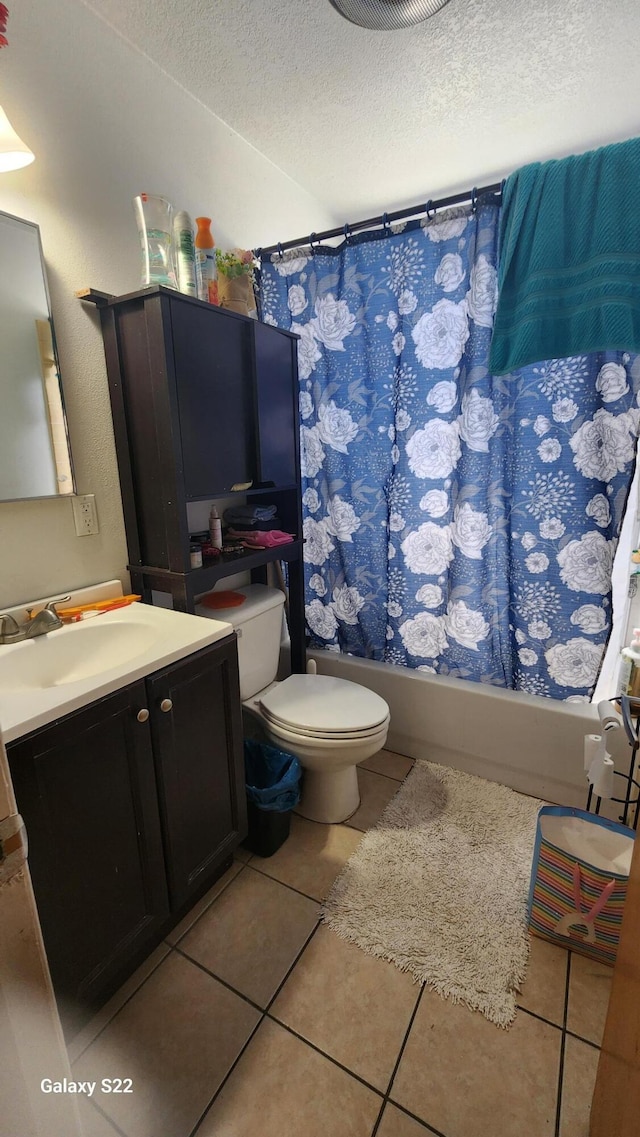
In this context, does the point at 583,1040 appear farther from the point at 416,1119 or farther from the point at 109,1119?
the point at 109,1119

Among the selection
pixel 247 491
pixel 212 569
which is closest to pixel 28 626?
pixel 212 569

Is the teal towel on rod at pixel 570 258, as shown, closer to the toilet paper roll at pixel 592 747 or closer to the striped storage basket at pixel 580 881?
the toilet paper roll at pixel 592 747

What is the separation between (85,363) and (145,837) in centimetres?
131

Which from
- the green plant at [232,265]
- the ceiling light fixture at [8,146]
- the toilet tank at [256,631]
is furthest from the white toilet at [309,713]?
the ceiling light fixture at [8,146]

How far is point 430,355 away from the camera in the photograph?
1747 millimetres

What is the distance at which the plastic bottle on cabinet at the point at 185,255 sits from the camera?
4.65 ft

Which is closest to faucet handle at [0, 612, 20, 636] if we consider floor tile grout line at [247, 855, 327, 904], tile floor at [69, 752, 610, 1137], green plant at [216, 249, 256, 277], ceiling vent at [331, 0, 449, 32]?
tile floor at [69, 752, 610, 1137]

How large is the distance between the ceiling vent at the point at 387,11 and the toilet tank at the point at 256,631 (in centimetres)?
167

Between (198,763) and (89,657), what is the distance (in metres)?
0.42

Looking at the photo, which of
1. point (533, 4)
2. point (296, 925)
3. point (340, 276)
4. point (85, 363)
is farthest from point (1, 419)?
point (533, 4)

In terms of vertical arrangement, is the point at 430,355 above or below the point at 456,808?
above

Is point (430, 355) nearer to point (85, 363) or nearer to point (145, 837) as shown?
point (85, 363)

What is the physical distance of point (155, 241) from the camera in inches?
53.9

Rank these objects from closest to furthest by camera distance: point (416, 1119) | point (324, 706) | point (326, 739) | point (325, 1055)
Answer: point (416, 1119) → point (325, 1055) → point (326, 739) → point (324, 706)
